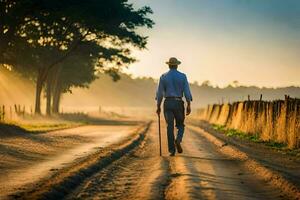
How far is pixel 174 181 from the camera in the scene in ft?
31.1

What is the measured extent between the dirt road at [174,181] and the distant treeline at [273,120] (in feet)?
18.7

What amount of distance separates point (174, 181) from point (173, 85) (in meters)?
5.70

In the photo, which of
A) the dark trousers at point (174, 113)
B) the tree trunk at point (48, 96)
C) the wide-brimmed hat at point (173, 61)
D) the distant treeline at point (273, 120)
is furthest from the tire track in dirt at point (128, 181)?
the tree trunk at point (48, 96)

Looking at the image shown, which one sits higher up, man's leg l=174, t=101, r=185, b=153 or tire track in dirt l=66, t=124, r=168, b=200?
man's leg l=174, t=101, r=185, b=153

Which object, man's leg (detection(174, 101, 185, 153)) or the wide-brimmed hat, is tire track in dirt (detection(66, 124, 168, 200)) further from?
the wide-brimmed hat

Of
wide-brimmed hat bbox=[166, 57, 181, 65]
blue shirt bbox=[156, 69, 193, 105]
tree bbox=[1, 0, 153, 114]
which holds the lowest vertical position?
blue shirt bbox=[156, 69, 193, 105]

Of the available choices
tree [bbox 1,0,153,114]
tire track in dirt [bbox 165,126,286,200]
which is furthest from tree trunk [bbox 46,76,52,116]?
tire track in dirt [bbox 165,126,286,200]

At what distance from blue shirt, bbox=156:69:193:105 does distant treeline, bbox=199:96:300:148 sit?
4.76 m

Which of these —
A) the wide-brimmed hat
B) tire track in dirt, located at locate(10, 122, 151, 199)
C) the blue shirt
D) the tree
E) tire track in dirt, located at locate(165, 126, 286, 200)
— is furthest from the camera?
the tree

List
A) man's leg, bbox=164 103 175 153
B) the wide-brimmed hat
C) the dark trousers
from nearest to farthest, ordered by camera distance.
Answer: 1. man's leg, bbox=164 103 175 153
2. the dark trousers
3. the wide-brimmed hat

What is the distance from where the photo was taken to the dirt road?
816 centimetres

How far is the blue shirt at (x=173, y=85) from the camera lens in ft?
49.0

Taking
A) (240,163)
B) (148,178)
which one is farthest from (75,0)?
(148,178)

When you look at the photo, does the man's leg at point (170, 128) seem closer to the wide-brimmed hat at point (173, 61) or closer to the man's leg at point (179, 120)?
the man's leg at point (179, 120)
